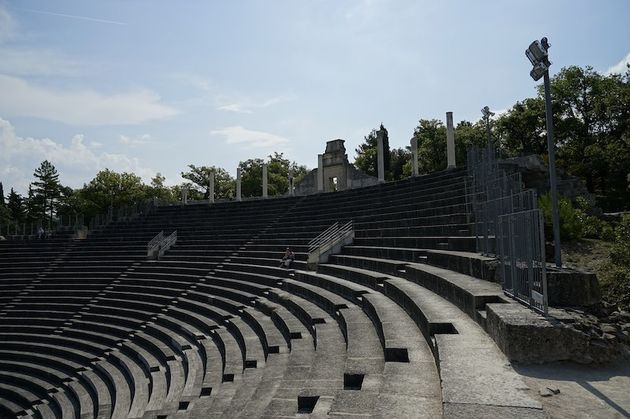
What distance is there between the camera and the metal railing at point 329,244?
14.1m

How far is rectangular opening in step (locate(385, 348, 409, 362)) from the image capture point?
4550 millimetres

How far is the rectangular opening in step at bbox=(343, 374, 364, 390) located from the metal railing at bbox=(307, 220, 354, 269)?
9.51 m

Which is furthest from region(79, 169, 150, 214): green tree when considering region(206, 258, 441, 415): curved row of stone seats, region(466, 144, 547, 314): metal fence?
region(466, 144, 547, 314): metal fence

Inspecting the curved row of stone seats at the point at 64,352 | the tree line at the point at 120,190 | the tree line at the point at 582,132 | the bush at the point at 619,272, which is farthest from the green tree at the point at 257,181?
the bush at the point at 619,272

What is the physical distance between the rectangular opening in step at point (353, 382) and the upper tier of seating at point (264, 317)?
0.07 ft

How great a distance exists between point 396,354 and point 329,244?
9.87 meters

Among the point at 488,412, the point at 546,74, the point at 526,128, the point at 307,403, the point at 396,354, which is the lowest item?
the point at 307,403

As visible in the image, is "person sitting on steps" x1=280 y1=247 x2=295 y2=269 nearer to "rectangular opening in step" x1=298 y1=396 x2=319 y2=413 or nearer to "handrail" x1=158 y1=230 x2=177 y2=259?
"handrail" x1=158 y1=230 x2=177 y2=259

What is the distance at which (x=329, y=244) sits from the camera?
14.5 meters

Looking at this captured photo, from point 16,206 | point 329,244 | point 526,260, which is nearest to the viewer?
point 526,260

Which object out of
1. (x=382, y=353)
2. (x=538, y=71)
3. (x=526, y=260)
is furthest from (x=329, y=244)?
(x=526, y=260)

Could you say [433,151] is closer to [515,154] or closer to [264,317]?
[515,154]

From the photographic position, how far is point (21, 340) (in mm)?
16422

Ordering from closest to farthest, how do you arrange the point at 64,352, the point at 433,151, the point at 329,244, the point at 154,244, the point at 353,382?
1. the point at 353,382
2. the point at 329,244
3. the point at 64,352
4. the point at 154,244
5. the point at 433,151
